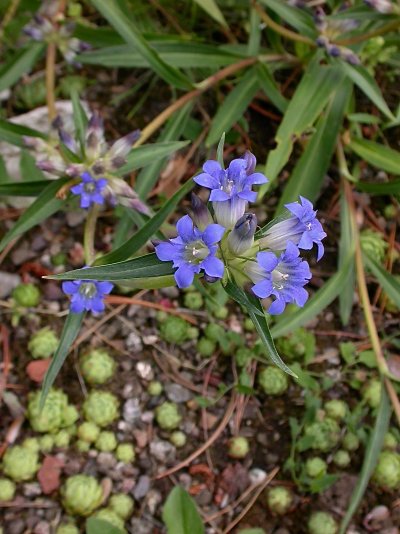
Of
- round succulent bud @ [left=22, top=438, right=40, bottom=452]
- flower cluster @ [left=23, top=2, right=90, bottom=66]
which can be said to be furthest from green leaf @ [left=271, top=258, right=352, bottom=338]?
flower cluster @ [left=23, top=2, right=90, bottom=66]

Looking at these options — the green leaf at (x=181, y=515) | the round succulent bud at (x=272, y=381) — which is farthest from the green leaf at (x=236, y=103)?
the green leaf at (x=181, y=515)

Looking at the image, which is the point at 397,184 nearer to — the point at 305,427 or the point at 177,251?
the point at 305,427

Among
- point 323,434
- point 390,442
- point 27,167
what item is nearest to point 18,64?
point 27,167

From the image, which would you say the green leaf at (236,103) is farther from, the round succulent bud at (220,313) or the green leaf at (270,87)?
the round succulent bud at (220,313)

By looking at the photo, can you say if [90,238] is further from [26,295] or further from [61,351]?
[26,295]

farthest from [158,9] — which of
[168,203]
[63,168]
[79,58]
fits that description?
[168,203]

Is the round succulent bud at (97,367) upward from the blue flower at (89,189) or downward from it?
downward

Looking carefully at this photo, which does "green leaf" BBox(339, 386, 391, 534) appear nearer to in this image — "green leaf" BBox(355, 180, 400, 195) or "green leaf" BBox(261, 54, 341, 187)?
"green leaf" BBox(355, 180, 400, 195)
